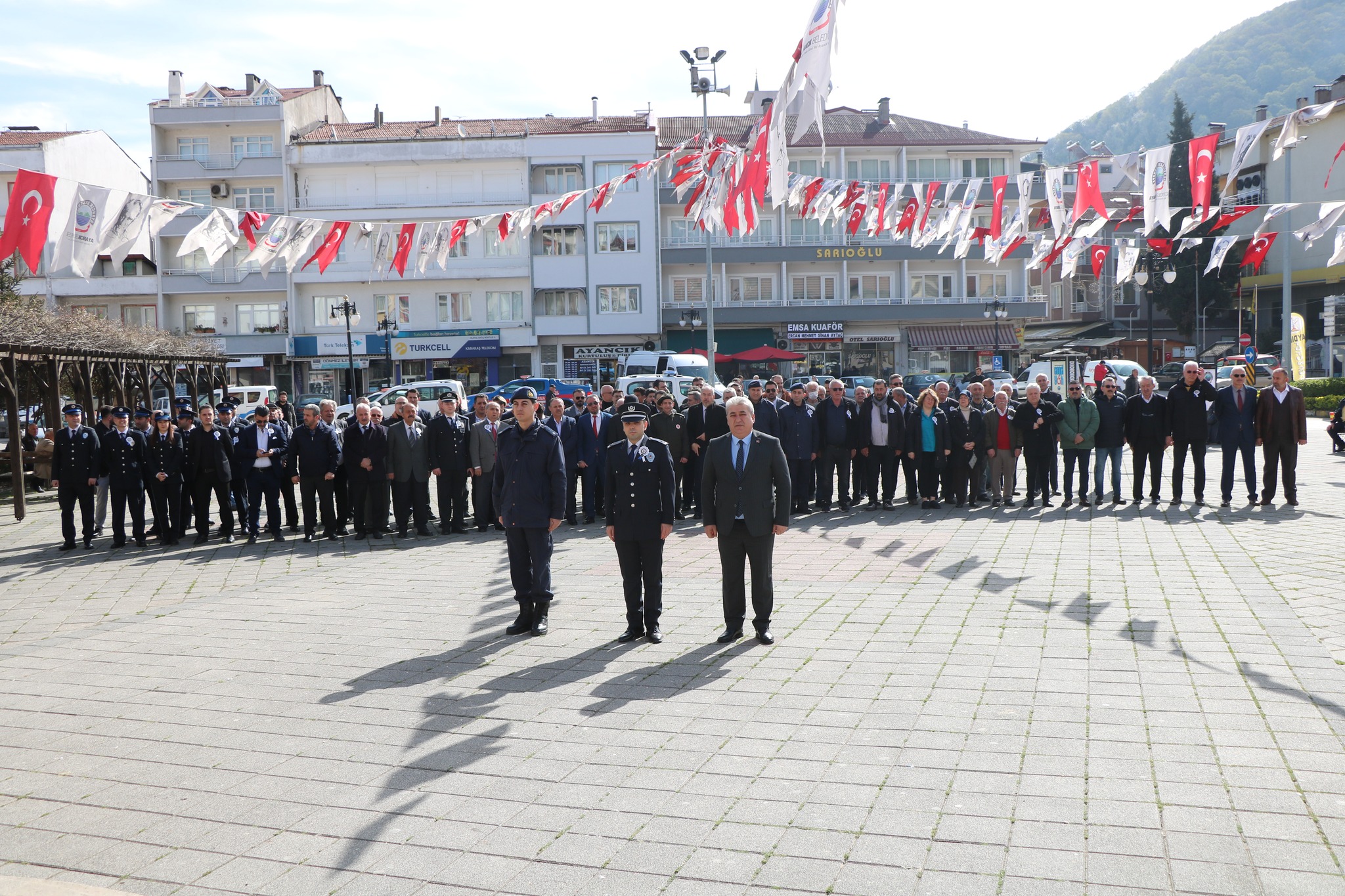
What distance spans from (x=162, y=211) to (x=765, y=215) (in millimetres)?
43551

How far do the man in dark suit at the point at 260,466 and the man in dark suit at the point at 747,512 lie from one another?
853 cm

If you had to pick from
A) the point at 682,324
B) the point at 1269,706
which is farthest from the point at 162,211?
the point at 682,324

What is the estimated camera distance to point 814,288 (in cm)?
5522

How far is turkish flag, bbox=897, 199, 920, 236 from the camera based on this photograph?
18266 mm

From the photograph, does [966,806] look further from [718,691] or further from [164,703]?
[164,703]

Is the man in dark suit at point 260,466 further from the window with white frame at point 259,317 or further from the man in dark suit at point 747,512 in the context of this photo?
the window with white frame at point 259,317

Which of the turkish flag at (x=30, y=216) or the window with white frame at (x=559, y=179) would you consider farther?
the window with white frame at (x=559, y=179)

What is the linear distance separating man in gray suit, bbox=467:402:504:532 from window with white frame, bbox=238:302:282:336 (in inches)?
1605

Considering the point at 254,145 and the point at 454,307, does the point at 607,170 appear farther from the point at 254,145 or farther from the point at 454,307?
the point at 254,145

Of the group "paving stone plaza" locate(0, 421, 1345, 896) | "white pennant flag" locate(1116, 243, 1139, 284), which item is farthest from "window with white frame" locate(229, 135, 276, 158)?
"paving stone plaza" locate(0, 421, 1345, 896)

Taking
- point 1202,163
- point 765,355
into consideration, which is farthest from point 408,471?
point 765,355

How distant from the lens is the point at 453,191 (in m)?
52.0

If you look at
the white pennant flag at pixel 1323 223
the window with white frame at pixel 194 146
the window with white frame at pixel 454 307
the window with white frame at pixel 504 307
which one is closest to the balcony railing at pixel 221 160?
the window with white frame at pixel 194 146

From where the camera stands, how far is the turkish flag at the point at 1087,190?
49.9 feet
